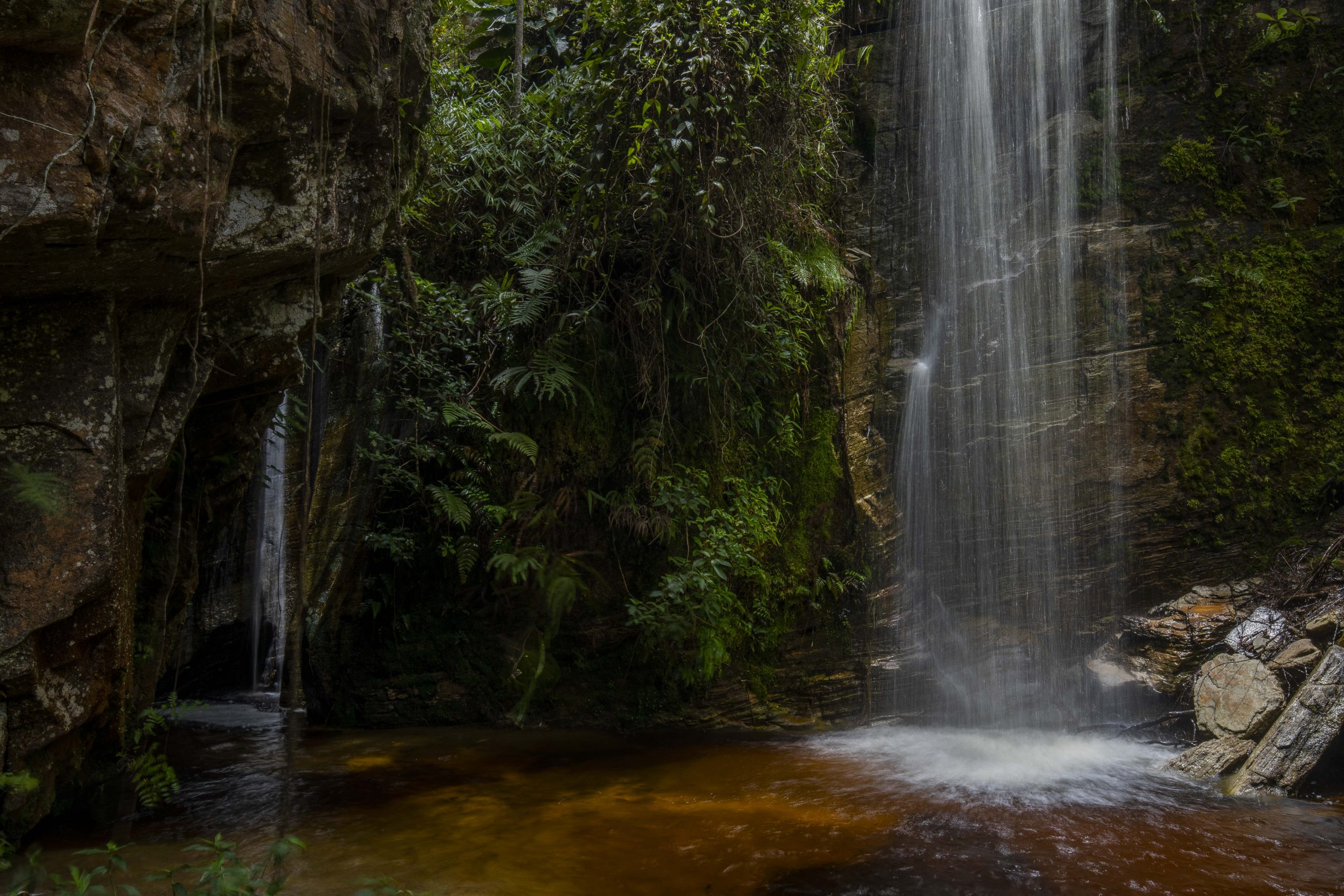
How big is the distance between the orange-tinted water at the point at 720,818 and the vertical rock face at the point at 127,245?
1096 mm

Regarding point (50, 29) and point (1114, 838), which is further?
point (1114, 838)

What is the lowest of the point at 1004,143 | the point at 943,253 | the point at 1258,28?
the point at 943,253

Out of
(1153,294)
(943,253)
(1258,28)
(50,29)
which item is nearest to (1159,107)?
(1258,28)

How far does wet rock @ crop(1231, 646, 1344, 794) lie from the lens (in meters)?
5.02

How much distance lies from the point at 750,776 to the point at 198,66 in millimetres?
4881

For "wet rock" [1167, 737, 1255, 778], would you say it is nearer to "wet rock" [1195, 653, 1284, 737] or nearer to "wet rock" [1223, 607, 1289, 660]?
"wet rock" [1195, 653, 1284, 737]

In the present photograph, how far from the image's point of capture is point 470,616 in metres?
→ 6.56

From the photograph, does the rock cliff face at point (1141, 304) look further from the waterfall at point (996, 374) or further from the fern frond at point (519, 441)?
the fern frond at point (519, 441)

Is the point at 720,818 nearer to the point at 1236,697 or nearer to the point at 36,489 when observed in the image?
the point at 36,489

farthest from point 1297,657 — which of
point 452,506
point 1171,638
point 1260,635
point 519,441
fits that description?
point 452,506

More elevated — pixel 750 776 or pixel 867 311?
pixel 867 311

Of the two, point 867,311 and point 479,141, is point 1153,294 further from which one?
point 479,141

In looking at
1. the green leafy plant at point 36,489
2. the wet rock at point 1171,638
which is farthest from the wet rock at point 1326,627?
the green leafy plant at point 36,489

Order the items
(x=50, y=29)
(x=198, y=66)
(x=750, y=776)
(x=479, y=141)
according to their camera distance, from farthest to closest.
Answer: (x=479, y=141) < (x=750, y=776) < (x=198, y=66) < (x=50, y=29)
